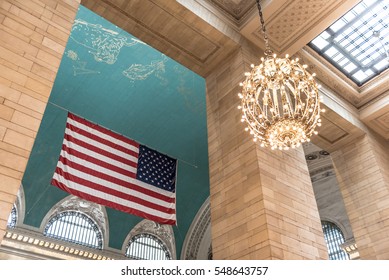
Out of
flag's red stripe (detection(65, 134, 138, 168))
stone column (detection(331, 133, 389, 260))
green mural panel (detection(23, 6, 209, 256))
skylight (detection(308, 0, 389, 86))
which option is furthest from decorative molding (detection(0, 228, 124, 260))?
skylight (detection(308, 0, 389, 86))

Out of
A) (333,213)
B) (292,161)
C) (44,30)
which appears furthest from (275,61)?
(333,213)

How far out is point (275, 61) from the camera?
17.2 ft

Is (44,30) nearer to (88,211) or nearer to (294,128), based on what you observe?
(294,128)

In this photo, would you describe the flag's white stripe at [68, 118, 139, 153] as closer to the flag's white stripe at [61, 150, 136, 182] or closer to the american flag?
the american flag

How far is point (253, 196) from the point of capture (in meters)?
6.00

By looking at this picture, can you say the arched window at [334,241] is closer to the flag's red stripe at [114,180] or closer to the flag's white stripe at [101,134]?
the flag's red stripe at [114,180]

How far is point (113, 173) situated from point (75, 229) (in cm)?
782

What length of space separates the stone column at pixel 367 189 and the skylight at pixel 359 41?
1.96 meters

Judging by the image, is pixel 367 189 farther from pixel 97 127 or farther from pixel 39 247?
pixel 39 247

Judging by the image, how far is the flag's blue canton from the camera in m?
8.10

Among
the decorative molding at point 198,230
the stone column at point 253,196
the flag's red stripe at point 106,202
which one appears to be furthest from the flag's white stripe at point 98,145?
the decorative molding at point 198,230

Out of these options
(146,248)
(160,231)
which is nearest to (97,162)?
(146,248)

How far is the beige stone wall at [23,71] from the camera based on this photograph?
377cm
